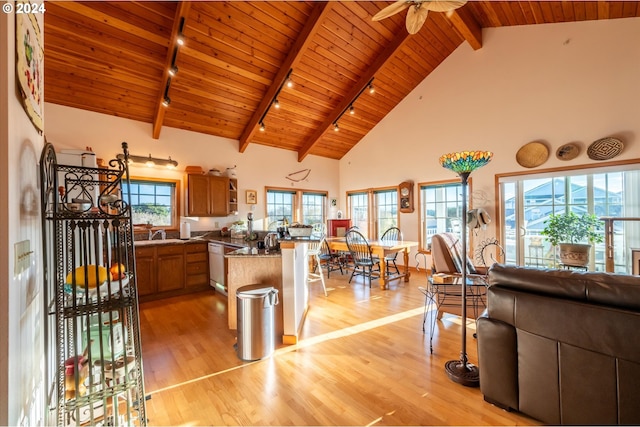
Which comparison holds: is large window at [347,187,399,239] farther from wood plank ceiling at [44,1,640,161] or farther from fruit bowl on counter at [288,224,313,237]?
fruit bowl on counter at [288,224,313,237]

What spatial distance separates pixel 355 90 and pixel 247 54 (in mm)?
2136

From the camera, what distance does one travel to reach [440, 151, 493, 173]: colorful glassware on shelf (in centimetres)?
193

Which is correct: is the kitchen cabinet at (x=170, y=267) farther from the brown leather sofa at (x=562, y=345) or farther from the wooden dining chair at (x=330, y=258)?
the brown leather sofa at (x=562, y=345)

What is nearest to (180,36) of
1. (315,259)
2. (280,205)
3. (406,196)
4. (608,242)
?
(315,259)

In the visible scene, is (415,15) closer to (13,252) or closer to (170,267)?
(13,252)

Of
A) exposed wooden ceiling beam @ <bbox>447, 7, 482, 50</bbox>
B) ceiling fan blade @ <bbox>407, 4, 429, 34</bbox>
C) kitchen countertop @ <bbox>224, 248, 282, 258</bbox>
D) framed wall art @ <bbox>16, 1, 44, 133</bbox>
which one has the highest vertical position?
exposed wooden ceiling beam @ <bbox>447, 7, 482, 50</bbox>

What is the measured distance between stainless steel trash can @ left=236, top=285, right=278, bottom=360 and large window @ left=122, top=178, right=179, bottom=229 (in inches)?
125

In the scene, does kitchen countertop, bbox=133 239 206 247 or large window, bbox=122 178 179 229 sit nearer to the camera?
kitchen countertop, bbox=133 239 206 247

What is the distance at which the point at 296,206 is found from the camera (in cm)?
668

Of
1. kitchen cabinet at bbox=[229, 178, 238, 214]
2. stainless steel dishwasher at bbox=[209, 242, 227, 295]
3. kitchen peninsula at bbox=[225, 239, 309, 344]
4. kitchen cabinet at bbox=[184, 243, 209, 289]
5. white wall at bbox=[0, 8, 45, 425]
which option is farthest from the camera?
kitchen cabinet at bbox=[229, 178, 238, 214]

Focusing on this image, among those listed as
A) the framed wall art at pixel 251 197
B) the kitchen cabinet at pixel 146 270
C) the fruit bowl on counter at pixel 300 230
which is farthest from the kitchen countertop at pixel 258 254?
the framed wall art at pixel 251 197

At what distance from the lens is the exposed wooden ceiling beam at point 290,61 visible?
139 inches

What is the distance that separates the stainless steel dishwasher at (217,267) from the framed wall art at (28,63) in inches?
118

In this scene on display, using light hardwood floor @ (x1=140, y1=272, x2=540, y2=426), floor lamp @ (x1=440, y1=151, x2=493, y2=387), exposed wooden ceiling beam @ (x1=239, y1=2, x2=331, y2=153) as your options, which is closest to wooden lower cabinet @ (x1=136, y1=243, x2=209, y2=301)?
light hardwood floor @ (x1=140, y1=272, x2=540, y2=426)
